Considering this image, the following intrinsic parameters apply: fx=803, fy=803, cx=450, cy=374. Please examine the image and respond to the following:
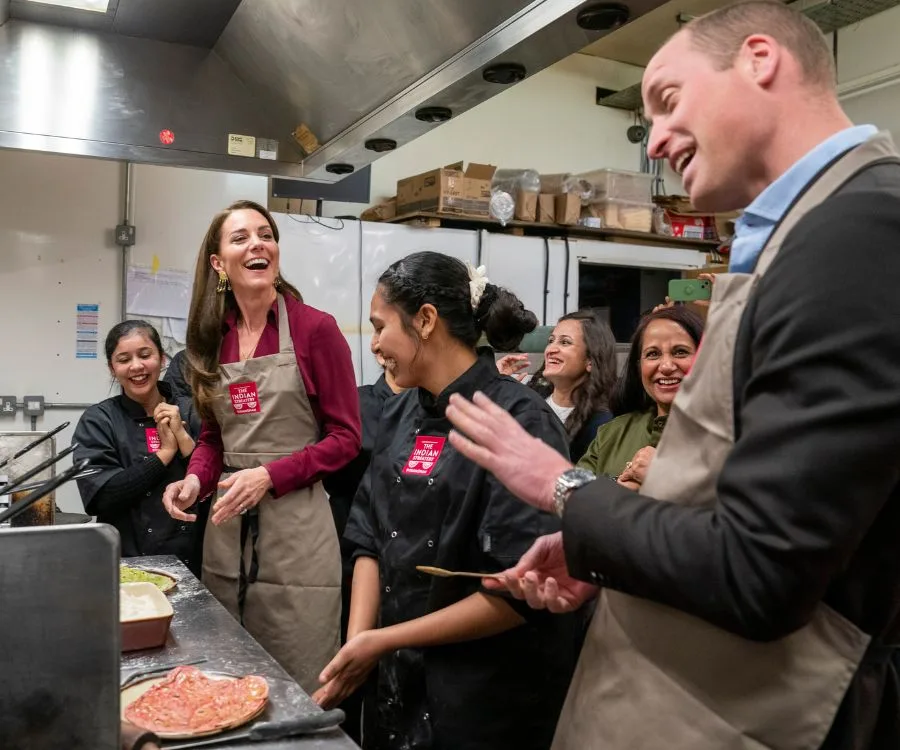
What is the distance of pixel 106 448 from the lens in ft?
8.14

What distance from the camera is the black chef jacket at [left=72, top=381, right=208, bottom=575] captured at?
241 centimetres

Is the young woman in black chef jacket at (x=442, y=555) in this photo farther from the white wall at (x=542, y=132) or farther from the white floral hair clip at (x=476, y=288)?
the white wall at (x=542, y=132)

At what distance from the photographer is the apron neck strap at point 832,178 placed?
0.75 metres

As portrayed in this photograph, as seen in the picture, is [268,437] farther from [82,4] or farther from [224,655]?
[82,4]

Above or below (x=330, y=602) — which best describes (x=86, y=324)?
above

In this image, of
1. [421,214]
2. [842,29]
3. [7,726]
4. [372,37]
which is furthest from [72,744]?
[842,29]

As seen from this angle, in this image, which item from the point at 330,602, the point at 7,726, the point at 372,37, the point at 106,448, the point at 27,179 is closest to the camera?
the point at 7,726

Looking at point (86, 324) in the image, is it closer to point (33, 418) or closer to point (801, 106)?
point (33, 418)

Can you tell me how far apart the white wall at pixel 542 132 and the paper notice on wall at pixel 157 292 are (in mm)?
1668

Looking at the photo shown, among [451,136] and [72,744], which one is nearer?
[72,744]

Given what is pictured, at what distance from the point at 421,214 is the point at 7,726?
388 cm

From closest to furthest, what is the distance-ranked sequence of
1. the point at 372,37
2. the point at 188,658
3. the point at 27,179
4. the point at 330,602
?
the point at 188,658, the point at 372,37, the point at 330,602, the point at 27,179

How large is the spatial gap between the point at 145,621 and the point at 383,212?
368cm

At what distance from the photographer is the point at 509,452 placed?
0.89m
